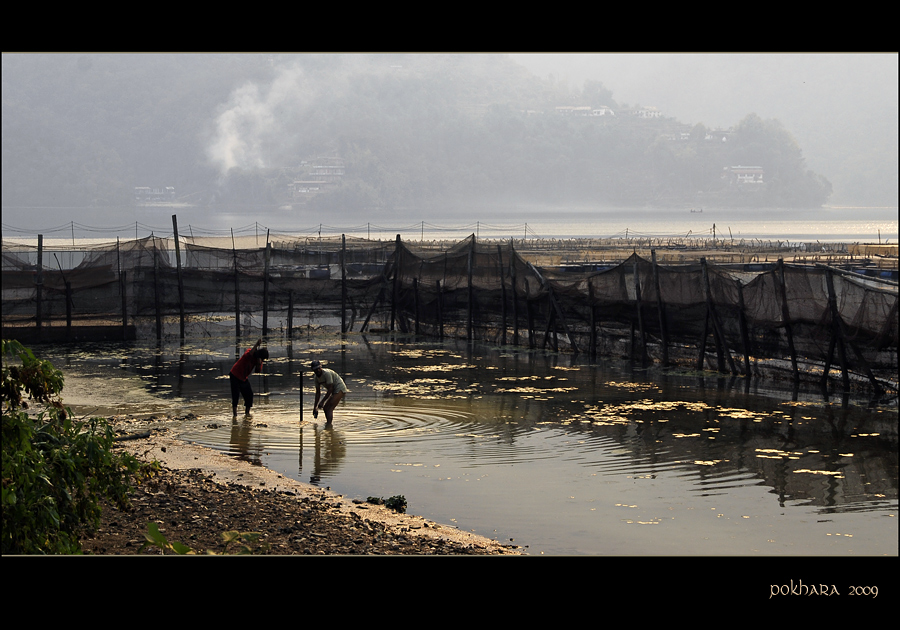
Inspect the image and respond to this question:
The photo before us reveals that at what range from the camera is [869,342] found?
14.7m

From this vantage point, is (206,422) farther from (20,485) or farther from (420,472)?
(20,485)

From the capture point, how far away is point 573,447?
11.9 m

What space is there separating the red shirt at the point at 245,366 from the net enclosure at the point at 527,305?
915 cm

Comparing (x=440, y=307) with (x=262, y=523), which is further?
(x=440, y=307)

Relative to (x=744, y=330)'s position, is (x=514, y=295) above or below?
above

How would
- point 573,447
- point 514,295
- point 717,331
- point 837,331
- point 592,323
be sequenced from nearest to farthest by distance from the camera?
1. point 573,447
2. point 837,331
3. point 717,331
4. point 592,323
5. point 514,295

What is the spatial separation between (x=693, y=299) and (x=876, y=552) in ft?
36.8

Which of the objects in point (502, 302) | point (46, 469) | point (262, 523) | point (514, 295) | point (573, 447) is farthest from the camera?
point (502, 302)

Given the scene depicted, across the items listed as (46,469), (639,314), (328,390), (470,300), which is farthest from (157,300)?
(46,469)

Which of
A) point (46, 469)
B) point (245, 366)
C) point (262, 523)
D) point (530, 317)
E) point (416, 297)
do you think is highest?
point (416, 297)

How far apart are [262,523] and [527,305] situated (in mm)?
15138

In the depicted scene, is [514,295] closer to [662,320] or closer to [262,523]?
[662,320]

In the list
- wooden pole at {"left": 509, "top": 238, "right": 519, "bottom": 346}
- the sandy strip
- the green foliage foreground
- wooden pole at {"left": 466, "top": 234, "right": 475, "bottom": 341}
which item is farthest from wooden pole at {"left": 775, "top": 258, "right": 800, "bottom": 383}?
the green foliage foreground

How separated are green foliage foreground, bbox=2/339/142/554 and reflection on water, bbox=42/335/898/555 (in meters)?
3.55
